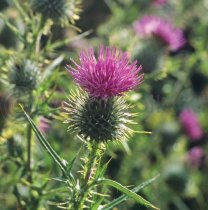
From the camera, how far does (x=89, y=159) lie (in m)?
3.26

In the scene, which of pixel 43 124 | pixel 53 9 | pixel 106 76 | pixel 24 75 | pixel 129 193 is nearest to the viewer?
pixel 129 193

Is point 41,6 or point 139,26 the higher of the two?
point 41,6

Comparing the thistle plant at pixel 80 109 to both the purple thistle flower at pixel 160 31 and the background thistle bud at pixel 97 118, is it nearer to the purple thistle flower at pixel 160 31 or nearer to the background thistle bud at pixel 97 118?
the background thistle bud at pixel 97 118

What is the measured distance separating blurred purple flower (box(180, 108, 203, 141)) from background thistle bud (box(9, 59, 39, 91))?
5338mm

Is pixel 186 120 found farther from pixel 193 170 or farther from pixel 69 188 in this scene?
pixel 69 188

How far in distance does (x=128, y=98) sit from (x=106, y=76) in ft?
3.72

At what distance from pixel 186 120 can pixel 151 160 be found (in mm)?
1190

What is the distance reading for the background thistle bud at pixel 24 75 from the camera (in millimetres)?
4543

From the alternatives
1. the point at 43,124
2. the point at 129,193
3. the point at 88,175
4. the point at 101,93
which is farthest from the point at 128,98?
the point at 129,193

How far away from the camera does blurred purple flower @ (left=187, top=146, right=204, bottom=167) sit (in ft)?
30.2

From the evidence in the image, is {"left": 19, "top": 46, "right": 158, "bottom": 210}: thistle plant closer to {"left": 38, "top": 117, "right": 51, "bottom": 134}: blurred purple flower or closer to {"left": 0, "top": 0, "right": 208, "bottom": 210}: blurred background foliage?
{"left": 0, "top": 0, "right": 208, "bottom": 210}: blurred background foliage

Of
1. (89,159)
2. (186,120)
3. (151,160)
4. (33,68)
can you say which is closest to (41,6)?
(33,68)

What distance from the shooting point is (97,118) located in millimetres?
3643

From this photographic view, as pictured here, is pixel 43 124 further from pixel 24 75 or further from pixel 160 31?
pixel 160 31
